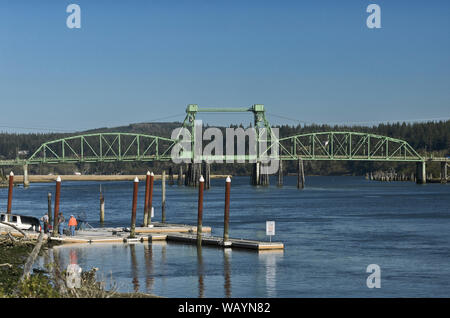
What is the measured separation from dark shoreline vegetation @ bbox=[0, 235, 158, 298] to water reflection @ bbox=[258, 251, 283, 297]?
7.01 metres

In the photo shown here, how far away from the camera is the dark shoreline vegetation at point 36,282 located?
21.2m

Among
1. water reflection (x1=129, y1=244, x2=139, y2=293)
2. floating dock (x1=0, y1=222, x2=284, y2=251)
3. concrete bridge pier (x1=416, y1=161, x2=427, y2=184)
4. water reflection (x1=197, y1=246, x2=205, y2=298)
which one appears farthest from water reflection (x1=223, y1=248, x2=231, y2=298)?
concrete bridge pier (x1=416, y1=161, x2=427, y2=184)

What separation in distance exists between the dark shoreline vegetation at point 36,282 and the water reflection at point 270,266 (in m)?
7.01

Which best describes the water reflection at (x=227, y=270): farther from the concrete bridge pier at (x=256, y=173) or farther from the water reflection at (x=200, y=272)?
the concrete bridge pier at (x=256, y=173)

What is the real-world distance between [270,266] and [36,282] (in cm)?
1689

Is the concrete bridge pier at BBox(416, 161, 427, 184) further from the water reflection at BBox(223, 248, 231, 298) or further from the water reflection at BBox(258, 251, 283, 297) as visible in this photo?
the water reflection at BBox(223, 248, 231, 298)

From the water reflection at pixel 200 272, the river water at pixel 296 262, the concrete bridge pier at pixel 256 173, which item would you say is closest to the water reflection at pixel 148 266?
the river water at pixel 296 262

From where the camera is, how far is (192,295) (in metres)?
30.3

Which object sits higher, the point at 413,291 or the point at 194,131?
the point at 194,131

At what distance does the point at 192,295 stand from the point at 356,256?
601 inches

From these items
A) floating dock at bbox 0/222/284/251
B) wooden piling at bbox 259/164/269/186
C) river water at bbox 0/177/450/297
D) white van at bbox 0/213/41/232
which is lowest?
river water at bbox 0/177/450/297

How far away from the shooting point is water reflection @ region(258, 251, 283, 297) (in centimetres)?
3232

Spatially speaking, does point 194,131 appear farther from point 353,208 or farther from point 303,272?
point 303,272
